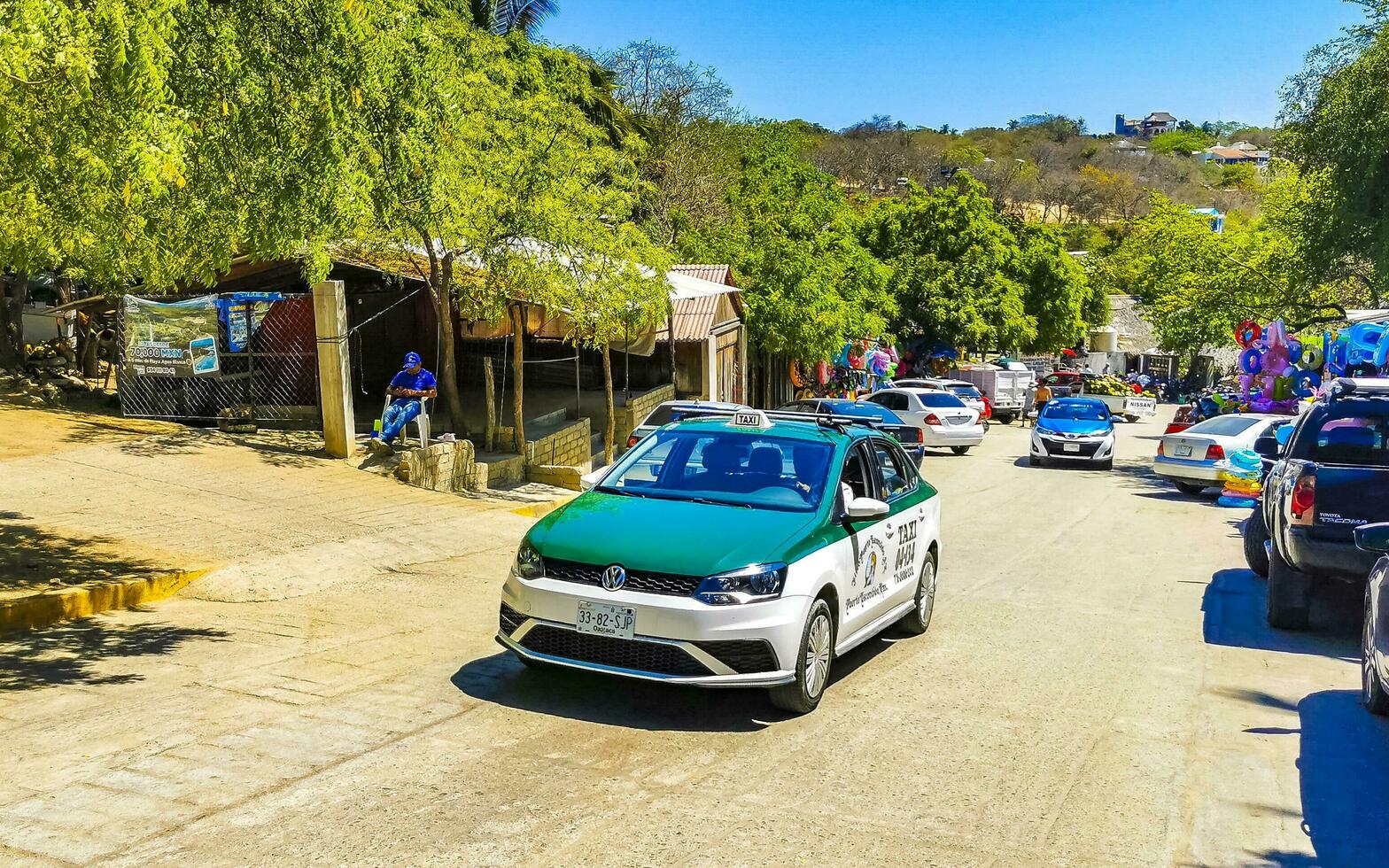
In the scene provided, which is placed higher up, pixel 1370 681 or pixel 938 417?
pixel 938 417

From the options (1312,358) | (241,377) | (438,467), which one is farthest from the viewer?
(1312,358)

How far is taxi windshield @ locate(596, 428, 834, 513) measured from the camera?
26.0 feet

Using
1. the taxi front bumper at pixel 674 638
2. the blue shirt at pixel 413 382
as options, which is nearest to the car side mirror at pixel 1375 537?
the taxi front bumper at pixel 674 638

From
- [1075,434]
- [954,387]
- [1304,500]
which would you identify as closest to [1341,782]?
[1304,500]

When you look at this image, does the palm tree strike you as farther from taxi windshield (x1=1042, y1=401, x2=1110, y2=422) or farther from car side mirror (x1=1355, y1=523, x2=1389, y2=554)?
car side mirror (x1=1355, y1=523, x2=1389, y2=554)

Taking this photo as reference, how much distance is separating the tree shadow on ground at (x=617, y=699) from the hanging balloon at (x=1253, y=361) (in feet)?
64.5

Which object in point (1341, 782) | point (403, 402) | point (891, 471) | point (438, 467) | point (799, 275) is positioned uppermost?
point (799, 275)

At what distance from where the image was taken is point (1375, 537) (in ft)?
22.5

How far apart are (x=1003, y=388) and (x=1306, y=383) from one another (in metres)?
21.4

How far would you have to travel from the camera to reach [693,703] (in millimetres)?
7363

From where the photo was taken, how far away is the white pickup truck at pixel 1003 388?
44531 millimetres

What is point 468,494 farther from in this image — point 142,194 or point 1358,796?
point 1358,796

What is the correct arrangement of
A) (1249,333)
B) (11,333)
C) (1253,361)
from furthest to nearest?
1. (1249,333)
2. (1253,361)
3. (11,333)

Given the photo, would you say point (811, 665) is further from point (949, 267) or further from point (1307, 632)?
point (949, 267)
